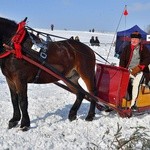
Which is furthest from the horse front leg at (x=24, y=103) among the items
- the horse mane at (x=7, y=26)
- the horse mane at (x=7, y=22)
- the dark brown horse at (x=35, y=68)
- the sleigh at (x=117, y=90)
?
the sleigh at (x=117, y=90)

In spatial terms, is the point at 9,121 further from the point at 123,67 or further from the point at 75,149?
the point at 123,67

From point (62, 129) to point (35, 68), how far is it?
1.19 m

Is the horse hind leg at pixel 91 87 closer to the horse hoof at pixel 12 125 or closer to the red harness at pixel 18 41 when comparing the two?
the horse hoof at pixel 12 125

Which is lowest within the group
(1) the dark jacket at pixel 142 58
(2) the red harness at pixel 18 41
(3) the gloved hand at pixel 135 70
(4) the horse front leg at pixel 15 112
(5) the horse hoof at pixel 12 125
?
(5) the horse hoof at pixel 12 125

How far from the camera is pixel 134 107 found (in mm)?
7270

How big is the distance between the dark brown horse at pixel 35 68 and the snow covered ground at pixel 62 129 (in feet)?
0.99

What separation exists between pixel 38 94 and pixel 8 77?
3.44 meters

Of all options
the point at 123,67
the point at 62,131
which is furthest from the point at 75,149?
the point at 123,67

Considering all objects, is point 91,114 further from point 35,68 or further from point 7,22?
point 7,22

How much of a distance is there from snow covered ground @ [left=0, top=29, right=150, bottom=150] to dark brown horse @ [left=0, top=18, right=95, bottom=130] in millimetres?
302

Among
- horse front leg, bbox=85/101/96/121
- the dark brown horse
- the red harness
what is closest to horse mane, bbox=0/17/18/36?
the dark brown horse

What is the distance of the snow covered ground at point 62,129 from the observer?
17.8ft

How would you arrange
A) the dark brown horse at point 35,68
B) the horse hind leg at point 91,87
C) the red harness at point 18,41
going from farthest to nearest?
the horse hind leg at point 91,87 → the dark brown horse at point 35,68 → the red harness at point 18,41

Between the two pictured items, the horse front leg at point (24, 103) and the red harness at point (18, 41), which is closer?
the red harness at point (18, 41)
